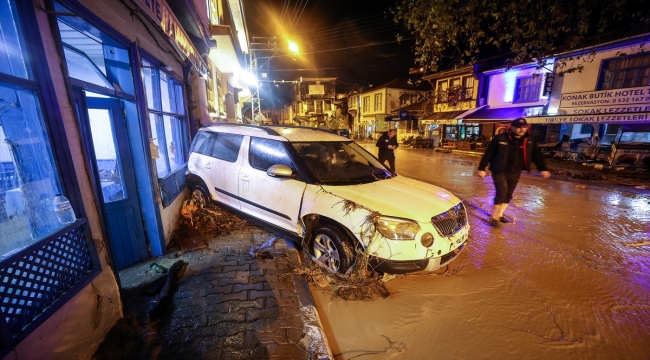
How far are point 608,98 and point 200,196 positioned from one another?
1848 centimetres

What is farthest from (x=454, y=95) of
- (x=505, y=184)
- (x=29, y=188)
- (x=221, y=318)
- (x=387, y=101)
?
(x=29, y=188)

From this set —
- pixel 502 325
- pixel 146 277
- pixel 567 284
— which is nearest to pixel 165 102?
pixel 146 277

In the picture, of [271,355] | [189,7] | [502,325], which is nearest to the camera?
[271,355]

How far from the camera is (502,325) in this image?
267cm

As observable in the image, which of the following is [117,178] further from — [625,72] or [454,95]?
[454,95]

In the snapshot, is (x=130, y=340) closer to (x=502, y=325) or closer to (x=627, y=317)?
(x=502, y=325)

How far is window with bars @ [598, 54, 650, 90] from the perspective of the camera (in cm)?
1220

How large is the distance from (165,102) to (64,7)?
3.05 metres

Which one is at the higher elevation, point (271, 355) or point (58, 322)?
point (58, 322)

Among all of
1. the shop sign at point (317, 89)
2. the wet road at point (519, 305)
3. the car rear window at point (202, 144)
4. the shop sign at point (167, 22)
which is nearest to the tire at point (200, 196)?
the car rear window at point (202, 144)

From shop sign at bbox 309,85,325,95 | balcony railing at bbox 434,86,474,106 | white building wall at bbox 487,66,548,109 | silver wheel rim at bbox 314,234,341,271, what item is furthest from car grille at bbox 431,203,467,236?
shop sign at bbox 309,85,325,95

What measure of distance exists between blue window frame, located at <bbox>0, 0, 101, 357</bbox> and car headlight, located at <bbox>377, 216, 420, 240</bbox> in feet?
9.07

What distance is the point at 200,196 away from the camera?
5.48 meters

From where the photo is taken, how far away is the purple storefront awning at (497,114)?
1688cm
